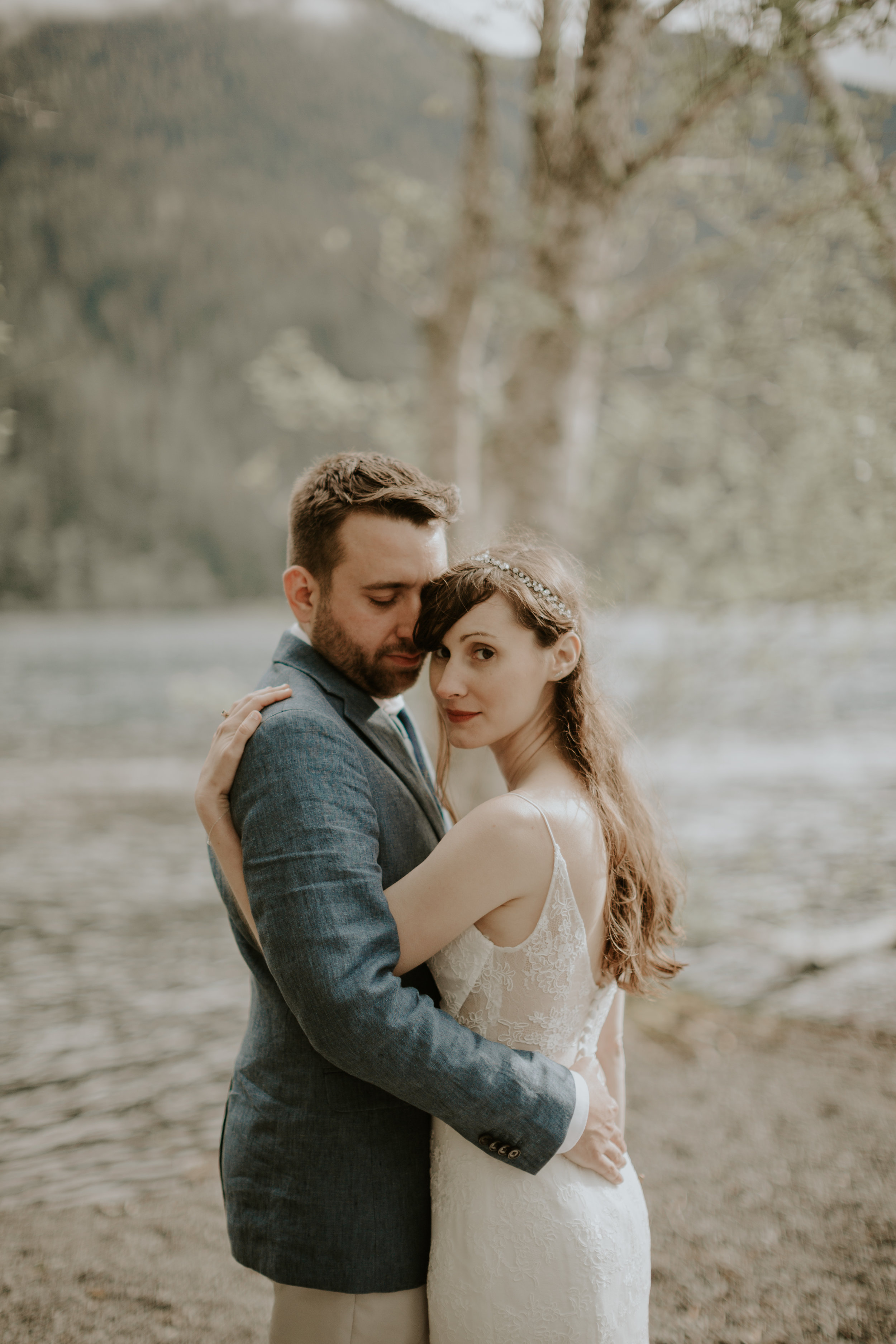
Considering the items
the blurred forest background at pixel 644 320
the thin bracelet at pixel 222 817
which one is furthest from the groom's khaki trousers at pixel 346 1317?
the blurred forest background at pixel 644 320

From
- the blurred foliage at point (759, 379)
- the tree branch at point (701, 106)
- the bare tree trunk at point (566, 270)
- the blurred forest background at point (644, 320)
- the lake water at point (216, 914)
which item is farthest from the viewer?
the blurred foliage at point (759, 379)

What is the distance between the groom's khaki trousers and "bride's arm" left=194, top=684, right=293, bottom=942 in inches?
28.4

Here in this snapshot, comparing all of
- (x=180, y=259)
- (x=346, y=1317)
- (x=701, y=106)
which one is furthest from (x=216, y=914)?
(x=180, y=259)

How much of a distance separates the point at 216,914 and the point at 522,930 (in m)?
10.7

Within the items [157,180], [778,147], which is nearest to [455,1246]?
[778,147]

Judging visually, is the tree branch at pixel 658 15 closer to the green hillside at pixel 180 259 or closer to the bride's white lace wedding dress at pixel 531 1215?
the green hillside at pixel 180 259

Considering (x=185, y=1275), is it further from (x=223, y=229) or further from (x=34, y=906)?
(x=223, y=229)

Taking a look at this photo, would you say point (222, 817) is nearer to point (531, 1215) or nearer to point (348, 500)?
point (348, 500)

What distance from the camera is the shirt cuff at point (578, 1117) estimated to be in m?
1.50

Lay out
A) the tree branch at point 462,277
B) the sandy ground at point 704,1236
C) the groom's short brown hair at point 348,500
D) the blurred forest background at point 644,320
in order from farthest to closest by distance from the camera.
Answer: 1. the tree branch at point 462,277
2. the blurred forest background at point 644,320
3. the sandy ground at point 704,1236
4. the groom's short brown hair at point 348,500

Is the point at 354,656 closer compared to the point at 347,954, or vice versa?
the point at 347,954

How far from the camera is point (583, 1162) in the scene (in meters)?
1.57

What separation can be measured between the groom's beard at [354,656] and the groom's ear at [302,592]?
1.0 inches

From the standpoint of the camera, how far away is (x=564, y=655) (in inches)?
71.4
